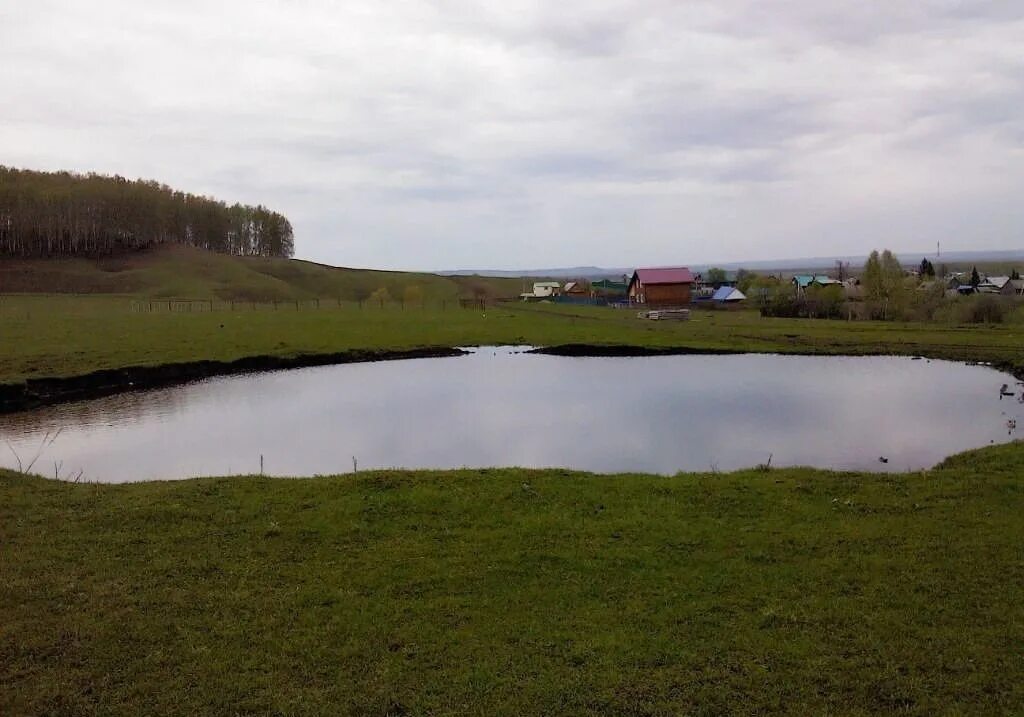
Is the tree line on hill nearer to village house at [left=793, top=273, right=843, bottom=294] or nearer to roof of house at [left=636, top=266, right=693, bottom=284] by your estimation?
roof of house at [left=636, top=266, right=693, bottom=284]

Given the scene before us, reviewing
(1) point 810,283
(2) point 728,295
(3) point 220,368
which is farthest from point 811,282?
(3) point 220,368

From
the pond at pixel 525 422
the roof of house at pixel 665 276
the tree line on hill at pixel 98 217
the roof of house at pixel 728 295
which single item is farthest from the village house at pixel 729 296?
the tree line on hill at pixel 98 217

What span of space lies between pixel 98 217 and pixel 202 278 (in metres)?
27.0

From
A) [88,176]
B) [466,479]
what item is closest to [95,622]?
[466,479]

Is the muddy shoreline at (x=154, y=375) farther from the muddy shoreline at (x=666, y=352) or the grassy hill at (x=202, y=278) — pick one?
the grassy hill at (x=202, y=278)

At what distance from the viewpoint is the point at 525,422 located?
23.9 meters

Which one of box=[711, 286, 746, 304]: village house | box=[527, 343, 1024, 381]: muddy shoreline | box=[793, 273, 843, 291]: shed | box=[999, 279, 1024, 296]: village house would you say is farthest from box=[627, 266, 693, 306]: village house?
box=[999, 279, 1024, 296]: village house

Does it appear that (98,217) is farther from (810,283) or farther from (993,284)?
(993,284)

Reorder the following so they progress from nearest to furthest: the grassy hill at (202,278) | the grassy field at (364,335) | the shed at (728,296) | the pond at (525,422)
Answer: the pond at (525,422)
the grassy field at (364,335)
the grassy hill at (202,278)
the shed at (728,296)

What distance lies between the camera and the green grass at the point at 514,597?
7.44 metres

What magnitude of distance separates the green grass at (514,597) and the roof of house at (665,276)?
7964cm

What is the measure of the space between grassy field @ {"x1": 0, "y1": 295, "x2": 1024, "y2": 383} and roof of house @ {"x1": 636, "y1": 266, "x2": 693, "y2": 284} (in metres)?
23.7

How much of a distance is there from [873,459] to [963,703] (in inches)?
500

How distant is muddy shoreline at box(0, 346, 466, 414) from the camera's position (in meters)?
28.2
